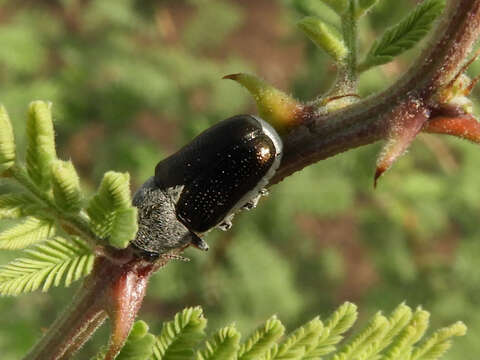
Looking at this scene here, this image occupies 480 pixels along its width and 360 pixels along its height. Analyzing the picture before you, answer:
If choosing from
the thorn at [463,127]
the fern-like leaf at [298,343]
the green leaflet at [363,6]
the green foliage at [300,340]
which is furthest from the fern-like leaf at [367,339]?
the green leaflet at [363,6]

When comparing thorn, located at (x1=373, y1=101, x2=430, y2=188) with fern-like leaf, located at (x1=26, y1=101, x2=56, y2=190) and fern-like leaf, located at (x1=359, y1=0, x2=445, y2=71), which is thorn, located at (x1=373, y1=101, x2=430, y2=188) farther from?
fern-like leaf, located at (x1=26, y1=101, x2=56, y2=190)

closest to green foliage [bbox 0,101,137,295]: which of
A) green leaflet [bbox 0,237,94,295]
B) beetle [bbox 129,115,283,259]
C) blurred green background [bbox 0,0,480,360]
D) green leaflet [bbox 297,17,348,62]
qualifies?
green leaflet [bbox 0,237,94,295]

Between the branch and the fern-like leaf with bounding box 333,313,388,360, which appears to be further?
the fern-like leaf with bounding box 333,313,388,360

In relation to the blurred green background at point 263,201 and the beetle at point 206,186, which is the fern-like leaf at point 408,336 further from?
the blurred green background at point 263,201

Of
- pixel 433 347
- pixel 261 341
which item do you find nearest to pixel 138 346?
pixel 261 341

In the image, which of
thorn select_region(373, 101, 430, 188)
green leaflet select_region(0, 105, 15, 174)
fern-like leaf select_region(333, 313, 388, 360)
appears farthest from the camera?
fern-like leaf select_region(333, 313, 388, 360)

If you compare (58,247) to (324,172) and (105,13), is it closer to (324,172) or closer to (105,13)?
(324,172)
